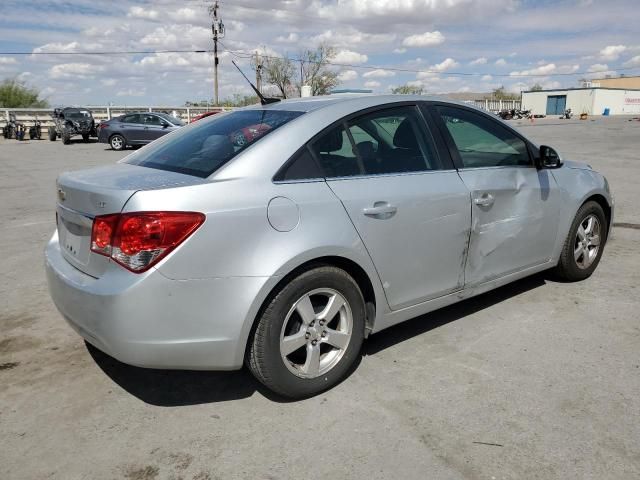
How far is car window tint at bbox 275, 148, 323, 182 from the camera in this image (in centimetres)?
284

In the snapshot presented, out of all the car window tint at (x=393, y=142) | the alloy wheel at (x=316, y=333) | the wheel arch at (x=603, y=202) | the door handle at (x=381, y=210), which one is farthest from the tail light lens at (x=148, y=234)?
the wheel arch at (x=603, y=202)

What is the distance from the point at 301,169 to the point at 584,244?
9.70ft

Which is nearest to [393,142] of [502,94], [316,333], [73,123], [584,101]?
[316,333]

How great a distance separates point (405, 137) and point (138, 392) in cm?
220

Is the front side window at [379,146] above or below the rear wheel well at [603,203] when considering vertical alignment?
above

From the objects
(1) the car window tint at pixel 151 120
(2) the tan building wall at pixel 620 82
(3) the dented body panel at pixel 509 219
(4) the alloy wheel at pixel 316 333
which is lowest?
(4) the alloy wheel at pixel 316 333

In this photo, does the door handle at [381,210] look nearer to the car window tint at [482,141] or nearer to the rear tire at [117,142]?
the car window tint at [482,141]

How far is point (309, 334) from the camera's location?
9.62ft

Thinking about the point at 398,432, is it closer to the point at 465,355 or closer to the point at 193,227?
the point at 465,355

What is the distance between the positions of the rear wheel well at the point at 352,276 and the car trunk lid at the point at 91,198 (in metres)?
0.65

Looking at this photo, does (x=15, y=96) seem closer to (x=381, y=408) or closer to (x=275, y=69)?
(x=275, y=69)

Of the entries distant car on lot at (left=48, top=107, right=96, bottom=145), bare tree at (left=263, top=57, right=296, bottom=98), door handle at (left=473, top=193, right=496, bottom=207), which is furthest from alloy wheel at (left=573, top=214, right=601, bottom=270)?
bare tree at (left=263, top=57, right=296, bottom=98)

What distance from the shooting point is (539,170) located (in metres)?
4.13

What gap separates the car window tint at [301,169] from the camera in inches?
112
